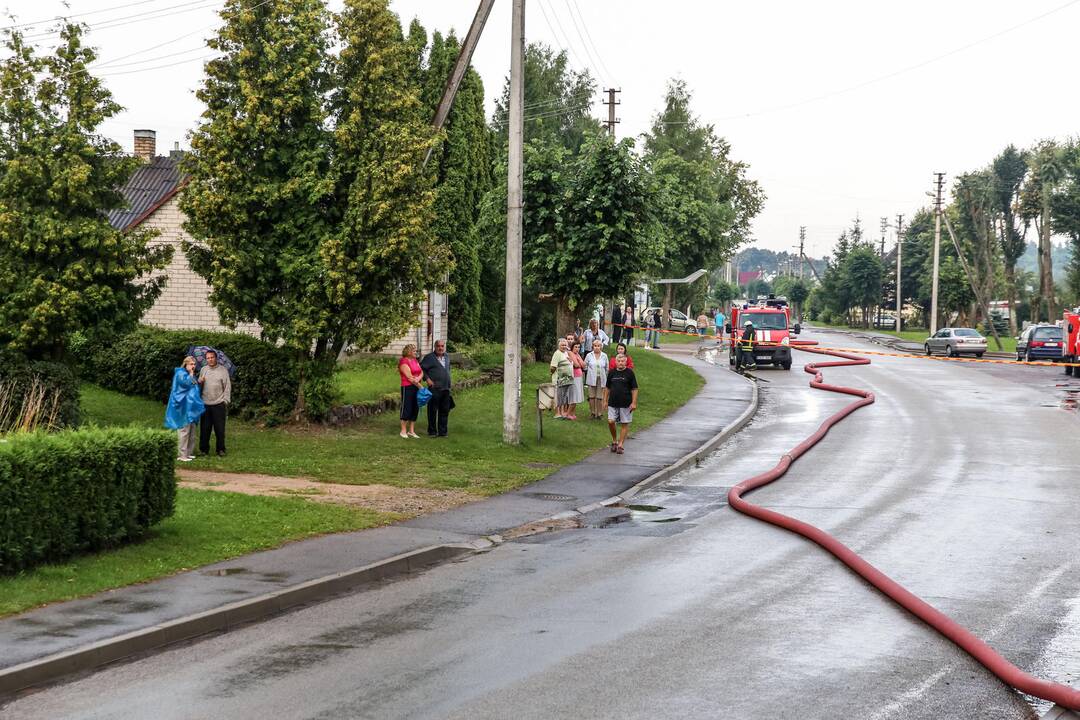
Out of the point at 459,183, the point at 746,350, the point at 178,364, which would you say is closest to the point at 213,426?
the point at 178,364

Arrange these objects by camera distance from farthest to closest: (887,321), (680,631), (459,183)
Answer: (887,321)
(459,183)
(680,631)

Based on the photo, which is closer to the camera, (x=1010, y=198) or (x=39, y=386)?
(x=39, y=386)

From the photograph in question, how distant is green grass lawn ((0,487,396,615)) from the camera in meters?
9.84

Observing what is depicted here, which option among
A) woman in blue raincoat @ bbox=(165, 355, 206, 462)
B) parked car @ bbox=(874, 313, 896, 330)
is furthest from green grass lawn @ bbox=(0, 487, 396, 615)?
parked car @ bbox=(874, 313, 896, 330)

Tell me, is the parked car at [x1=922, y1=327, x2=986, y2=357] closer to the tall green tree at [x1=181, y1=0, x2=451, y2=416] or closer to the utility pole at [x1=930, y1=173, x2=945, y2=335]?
the utility pole at [x1=930, y1=173, x2=945, y2=335]

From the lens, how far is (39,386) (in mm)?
17469

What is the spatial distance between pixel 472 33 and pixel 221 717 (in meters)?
14.1

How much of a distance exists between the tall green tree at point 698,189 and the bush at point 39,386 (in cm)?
2527

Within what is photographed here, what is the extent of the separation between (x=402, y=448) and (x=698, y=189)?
4647cm

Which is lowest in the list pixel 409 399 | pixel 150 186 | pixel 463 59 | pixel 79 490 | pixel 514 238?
pixel 79 490

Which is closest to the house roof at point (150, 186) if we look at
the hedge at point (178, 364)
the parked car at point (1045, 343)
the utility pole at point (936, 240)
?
the hedge at point (178, 364)

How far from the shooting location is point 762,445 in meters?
22.7

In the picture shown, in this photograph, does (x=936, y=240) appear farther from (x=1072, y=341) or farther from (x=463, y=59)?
(x=463, y=59)

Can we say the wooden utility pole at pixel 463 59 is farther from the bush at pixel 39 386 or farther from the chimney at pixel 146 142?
the chimney at pixel 146 142
